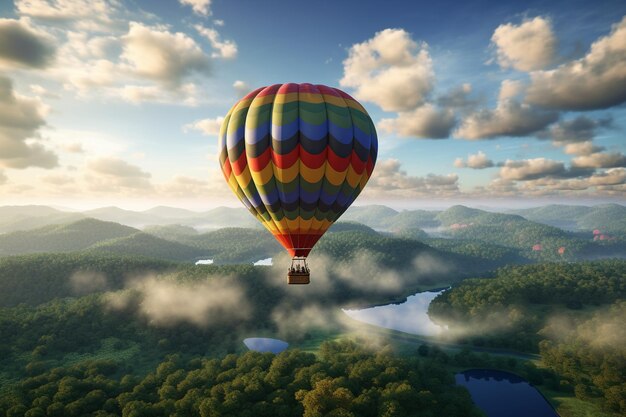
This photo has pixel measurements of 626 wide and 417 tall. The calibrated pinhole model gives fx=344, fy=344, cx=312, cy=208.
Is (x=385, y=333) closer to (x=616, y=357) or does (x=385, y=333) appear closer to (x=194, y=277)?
(x=616, y=357)

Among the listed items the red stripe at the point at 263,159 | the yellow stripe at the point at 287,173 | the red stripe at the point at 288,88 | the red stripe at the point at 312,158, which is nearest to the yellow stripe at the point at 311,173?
the red stripe at the point at 312,158

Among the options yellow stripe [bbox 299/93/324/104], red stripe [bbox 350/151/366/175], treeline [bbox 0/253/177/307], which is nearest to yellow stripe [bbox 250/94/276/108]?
yellow stripe [bbox 299/93/324/104]

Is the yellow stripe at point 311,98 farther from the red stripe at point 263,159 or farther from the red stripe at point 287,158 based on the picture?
the red stripe at point 263,159

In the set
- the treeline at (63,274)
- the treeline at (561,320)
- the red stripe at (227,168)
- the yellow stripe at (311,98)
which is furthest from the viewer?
the treeline at (63,274)

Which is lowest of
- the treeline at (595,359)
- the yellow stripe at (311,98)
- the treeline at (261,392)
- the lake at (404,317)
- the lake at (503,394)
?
the lake at (404,317)

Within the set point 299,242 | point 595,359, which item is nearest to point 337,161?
point 299,242

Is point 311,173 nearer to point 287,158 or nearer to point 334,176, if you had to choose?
point 334,176
